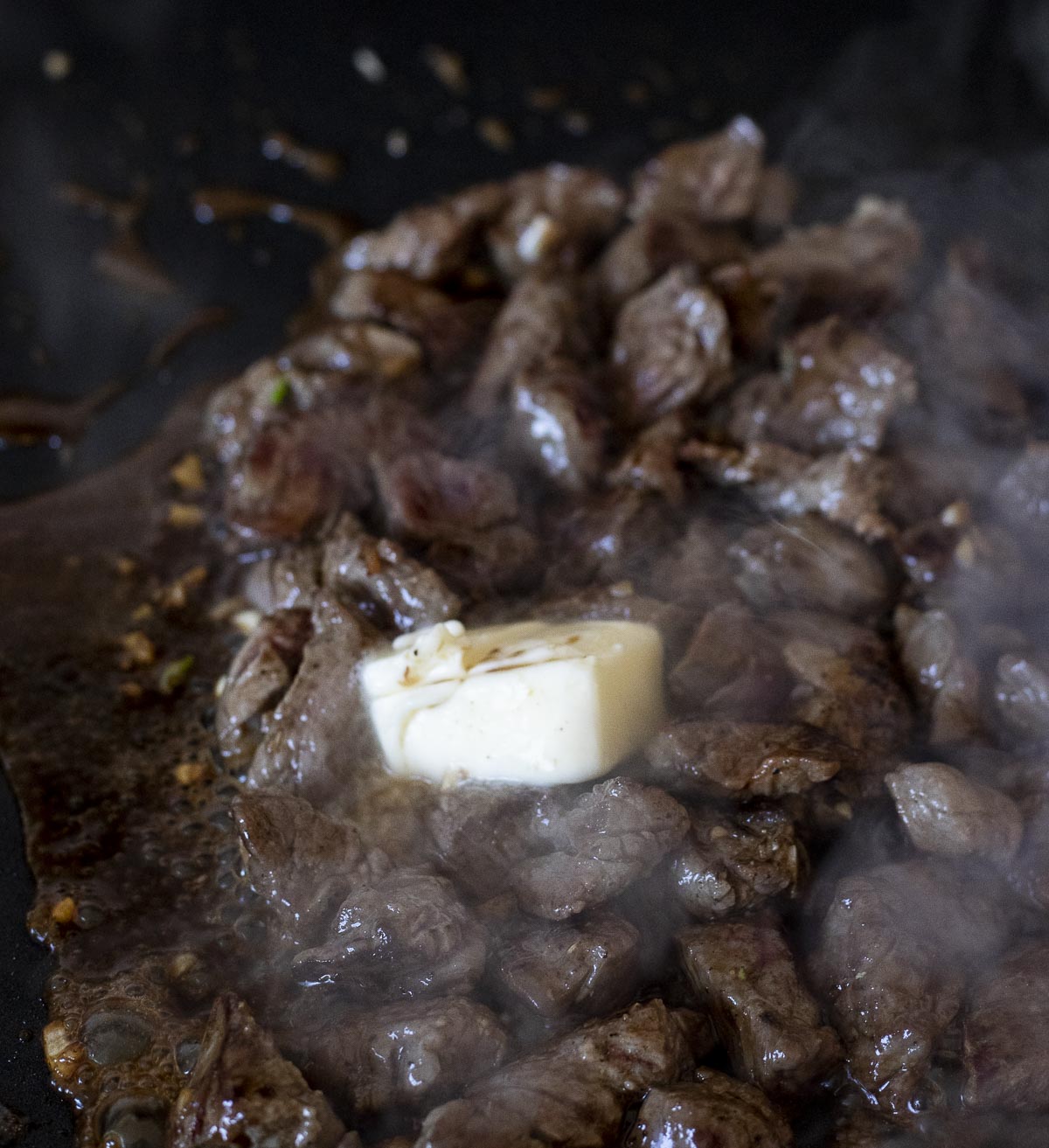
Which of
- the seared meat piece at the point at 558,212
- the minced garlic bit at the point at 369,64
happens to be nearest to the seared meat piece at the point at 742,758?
the seared meat piece at the point at 558,212

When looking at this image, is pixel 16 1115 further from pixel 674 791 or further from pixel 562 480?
pixel 562 480

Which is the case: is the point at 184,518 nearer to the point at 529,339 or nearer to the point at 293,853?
the point at 529,339

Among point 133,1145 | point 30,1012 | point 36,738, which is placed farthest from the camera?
point 36,738

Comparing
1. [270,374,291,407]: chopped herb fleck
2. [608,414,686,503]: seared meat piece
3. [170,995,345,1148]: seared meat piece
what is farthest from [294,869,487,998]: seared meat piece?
[270,374,291,407]: chopped herb fleck

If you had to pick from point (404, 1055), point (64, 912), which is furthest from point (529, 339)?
point (404, 1055)

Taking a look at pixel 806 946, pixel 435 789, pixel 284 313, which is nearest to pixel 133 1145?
pixel 435 789

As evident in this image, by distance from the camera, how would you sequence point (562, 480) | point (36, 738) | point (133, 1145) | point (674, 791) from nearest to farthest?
point (133, 1145) → point (674, 791) → point (36, 738) → point (562, 480)
